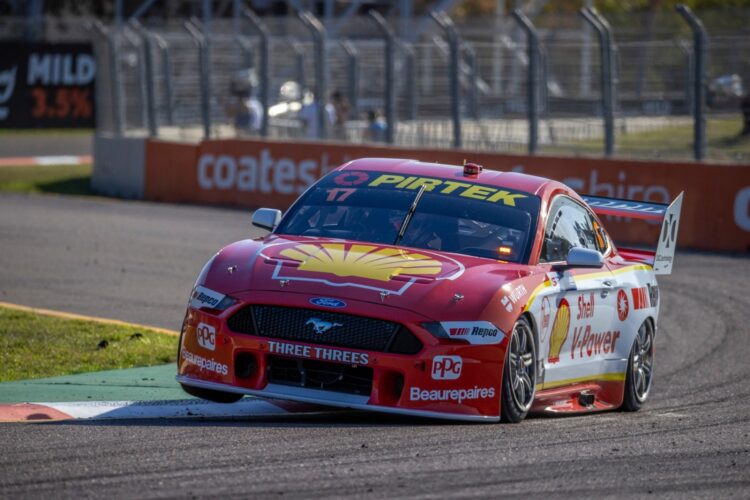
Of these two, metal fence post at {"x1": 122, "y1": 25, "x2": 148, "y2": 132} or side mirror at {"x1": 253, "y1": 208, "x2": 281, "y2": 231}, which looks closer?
side mirror at {"x1": 253, "y1": 208, "x2": 281, "y2": 231}

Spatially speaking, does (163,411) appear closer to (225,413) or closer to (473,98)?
(225,413)

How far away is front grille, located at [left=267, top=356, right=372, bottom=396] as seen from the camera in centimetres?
734

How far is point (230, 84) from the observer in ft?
85.8

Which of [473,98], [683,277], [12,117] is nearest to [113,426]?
[683,277]

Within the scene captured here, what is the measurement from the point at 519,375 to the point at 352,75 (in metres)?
17.3

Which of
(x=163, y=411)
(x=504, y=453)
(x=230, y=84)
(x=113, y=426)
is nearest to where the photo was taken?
(x=504, y=453)

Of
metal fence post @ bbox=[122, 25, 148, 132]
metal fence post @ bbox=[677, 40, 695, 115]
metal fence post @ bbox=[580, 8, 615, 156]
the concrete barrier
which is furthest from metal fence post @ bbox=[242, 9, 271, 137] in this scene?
metal fence post @ bbox=[677, 40, 695, 115]

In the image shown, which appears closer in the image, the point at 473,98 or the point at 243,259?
the point at 243,259

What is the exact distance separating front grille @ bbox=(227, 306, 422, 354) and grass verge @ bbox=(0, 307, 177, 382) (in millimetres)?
2517

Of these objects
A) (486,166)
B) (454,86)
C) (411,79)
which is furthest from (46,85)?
(486,166)

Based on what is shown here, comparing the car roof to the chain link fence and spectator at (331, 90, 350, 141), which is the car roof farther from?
spectator at (331, 90, 350, 141)

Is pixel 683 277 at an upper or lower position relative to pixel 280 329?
lower

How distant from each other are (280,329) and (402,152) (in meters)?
14.0

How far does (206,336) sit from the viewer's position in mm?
7625
